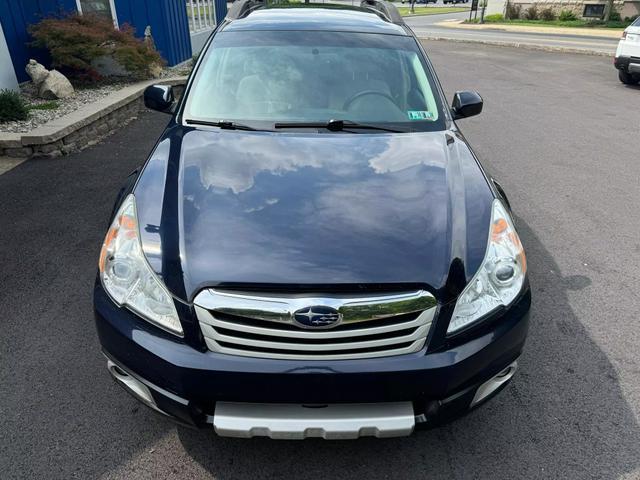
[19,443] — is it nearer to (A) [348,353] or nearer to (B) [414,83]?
(A) [348,353]

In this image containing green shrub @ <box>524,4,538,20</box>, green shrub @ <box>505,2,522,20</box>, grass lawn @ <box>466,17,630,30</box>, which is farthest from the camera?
green shrub @ <box>505,2,522,20</box>

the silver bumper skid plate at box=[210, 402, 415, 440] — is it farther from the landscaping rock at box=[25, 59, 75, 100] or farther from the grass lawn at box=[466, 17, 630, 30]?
the grass lawn at box=[466, 17, 630, 30]

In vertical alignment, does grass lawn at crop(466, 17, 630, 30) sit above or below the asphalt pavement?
below

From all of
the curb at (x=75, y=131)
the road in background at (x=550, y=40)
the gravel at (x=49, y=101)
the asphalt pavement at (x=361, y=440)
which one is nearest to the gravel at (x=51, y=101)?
the gravel at (x=49, y=101)

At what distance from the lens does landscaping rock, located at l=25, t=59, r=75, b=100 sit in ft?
24.9

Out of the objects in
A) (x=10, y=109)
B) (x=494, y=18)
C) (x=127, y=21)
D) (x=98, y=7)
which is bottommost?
(x=494, y=18)

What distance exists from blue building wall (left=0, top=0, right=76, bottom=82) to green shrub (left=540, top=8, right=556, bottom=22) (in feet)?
106

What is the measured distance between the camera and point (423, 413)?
187 cm

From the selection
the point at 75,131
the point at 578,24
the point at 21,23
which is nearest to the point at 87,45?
the point at 21,23

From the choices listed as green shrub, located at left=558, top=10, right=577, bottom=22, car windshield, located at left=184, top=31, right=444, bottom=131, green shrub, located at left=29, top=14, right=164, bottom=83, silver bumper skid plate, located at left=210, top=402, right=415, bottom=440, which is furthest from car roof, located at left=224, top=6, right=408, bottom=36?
green shrub, located at left=558, top=10, right=577, bottom=22

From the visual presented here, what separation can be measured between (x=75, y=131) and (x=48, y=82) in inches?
83.5

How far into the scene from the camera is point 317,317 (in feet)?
5.79

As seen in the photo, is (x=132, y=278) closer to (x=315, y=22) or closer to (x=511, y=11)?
(x=315, y=22)

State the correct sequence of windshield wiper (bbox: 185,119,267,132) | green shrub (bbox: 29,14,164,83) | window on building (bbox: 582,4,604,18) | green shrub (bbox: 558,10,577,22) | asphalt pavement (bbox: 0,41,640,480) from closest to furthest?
1. asphalt pavement (bbox: 0,41,640,480)
2. windshield wiper (bbox: 185,119,267,132)
3. green shrub (bbox: 29,14,164,83)
4. green shrub (bbox: 558,10,577,22)
5. window on building (bbox: 582,4,604,18)
